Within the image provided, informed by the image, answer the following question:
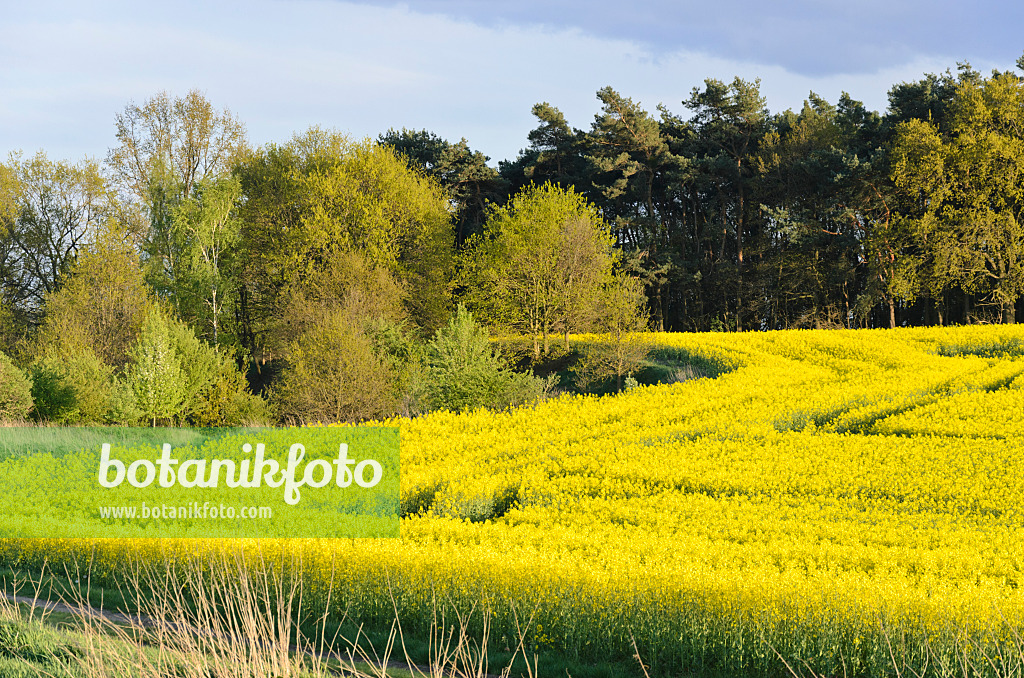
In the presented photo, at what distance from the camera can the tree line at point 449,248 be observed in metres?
29.6

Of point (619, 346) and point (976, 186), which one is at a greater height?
point (976, 186)

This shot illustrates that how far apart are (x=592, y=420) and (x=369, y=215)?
21918 millimetres

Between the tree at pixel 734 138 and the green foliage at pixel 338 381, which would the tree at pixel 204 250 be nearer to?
the green foliage at pixel 338 381

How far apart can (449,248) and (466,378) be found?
1768cm

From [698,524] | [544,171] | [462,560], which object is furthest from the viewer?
[544,171]

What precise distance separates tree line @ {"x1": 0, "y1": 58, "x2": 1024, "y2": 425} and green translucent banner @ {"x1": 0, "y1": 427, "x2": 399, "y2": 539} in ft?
19.5

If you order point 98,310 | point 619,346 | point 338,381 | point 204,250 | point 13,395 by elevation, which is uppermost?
point 204,250

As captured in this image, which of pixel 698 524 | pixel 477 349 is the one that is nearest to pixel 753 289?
pixel 477 349

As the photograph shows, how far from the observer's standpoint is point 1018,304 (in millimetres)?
40406

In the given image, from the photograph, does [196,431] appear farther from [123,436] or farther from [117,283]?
[117,283]

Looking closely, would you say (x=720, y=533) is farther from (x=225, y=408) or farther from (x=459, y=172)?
(x=459, y=172)

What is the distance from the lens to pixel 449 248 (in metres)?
40.5

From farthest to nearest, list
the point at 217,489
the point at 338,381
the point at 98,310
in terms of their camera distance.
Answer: the point at 98,310 < the point at 338,381 < the point at 217,489

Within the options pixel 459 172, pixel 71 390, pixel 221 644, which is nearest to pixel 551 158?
pixel 459 172
